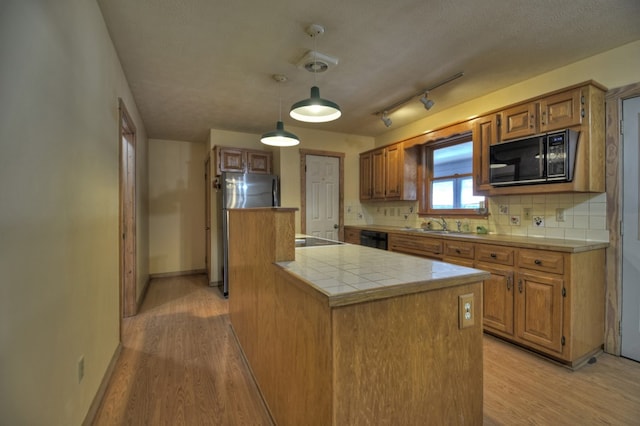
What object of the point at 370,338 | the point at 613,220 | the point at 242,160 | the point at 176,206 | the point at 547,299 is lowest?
the point at 547,299

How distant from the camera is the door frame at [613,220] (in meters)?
2.42

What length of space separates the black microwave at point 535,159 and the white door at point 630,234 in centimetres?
39

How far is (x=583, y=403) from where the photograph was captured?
1863 millimetres

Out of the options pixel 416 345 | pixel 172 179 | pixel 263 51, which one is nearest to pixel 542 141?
A: pixel 416 345

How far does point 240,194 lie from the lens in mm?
4297

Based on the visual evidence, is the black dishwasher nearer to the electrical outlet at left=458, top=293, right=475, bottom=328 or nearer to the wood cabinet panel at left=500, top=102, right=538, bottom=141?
the wood cabinet panel at left=500, top=102, right=538, bottom=141

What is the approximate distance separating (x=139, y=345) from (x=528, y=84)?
4604mm

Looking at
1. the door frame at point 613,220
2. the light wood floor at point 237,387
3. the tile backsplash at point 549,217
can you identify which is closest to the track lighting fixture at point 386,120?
the tile backsplash at point 549,217

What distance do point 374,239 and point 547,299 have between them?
7.44 ft

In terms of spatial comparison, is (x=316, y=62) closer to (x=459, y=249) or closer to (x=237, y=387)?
(x=459, y=249)

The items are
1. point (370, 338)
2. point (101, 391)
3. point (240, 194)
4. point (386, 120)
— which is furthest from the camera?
point (240, 194)

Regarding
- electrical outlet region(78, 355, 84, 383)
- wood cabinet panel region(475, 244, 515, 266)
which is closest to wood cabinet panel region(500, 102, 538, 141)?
wood cabinet panel region(475, 244, 515, 266)

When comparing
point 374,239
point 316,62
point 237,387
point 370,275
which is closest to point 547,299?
point 370,275

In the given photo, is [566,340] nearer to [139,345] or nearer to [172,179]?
[139,345]
